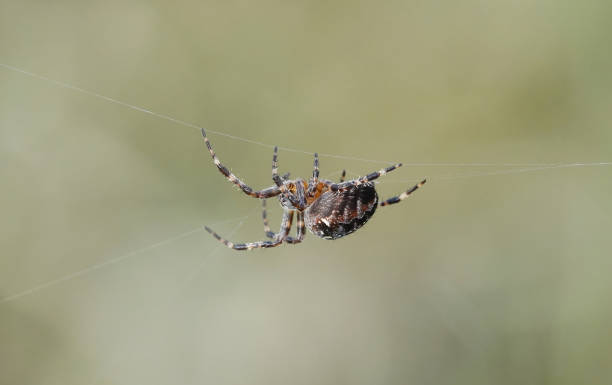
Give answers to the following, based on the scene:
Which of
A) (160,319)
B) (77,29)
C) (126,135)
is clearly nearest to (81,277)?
(160,319)

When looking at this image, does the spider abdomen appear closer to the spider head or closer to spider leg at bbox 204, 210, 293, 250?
the spider head

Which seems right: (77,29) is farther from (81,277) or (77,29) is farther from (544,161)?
(544,161)

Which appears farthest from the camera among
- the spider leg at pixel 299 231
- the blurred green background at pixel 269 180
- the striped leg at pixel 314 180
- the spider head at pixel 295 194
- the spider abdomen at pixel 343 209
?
the blurred green background at pixel 269 180

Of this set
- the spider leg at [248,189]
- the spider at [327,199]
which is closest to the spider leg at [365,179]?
the spider at [327,199]

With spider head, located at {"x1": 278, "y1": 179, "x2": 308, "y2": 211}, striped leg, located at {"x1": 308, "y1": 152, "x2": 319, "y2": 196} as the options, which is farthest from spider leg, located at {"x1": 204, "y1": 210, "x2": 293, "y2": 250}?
striped leg, located at {"x1": 308, "y1": 152, "x2": 319, "y2": 196}

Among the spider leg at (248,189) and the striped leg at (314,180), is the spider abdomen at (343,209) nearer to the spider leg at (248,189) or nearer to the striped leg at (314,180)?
the striped leg at (314,180)
